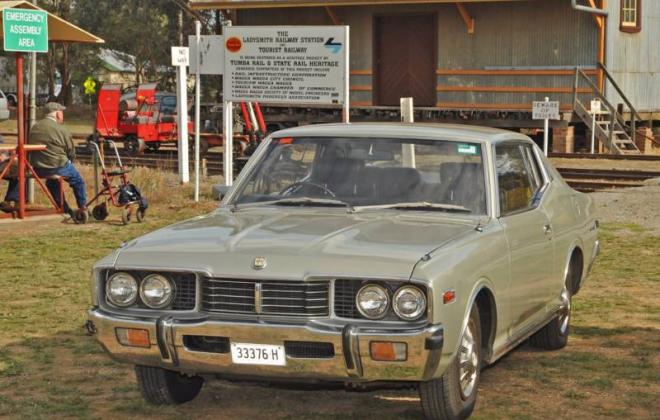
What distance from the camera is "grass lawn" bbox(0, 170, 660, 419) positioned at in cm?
714

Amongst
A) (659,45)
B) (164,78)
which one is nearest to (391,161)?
(659,45)

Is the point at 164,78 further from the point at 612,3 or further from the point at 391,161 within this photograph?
the point at 391,161

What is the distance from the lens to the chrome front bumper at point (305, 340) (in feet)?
19.8

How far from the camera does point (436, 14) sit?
33562mm

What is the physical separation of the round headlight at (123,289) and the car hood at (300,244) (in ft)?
0.21

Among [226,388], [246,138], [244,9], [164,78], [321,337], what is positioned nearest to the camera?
[321,337]

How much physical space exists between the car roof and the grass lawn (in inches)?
58.4

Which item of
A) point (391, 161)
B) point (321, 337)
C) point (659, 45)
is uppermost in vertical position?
point (659, 45)

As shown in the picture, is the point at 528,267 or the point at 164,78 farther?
the point at 164,78

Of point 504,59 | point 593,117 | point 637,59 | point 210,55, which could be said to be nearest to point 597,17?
point 637,59

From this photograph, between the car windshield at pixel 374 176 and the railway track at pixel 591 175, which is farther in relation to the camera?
the railway track at pixel 591 175

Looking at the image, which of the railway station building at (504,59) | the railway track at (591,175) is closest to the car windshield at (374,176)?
the railway track at (591,175)

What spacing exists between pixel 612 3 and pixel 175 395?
85.5 ft

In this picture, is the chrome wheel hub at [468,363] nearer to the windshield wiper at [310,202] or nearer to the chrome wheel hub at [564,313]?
the windshield wiper at [310,202]
